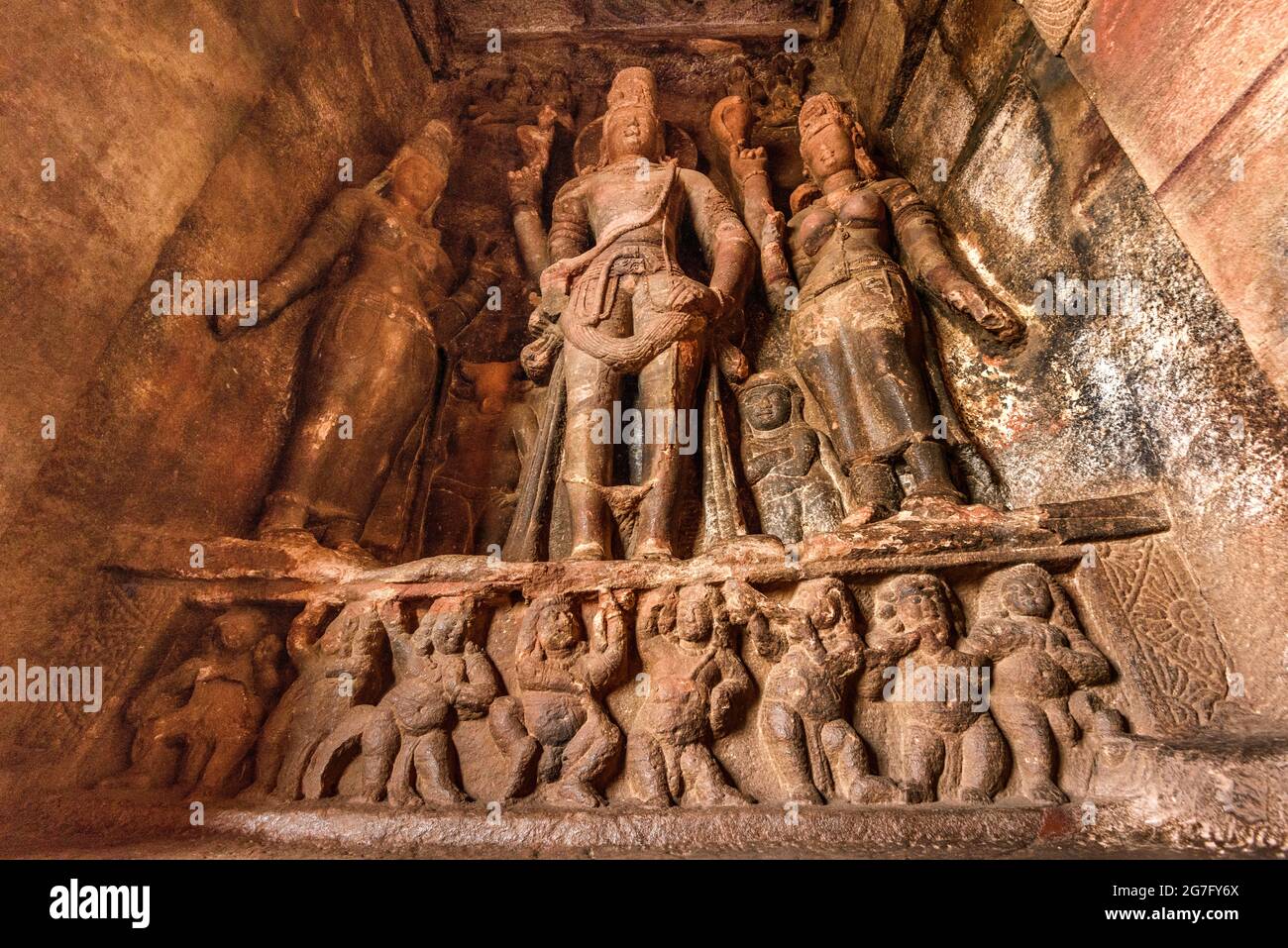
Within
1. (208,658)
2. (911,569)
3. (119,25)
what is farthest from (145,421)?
(911,569)

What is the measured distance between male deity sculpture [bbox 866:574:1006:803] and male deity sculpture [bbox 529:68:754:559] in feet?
3.54

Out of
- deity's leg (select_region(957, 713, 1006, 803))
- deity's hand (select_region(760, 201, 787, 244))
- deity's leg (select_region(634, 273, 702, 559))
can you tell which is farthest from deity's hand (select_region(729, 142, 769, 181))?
deity's leg (select_region(957, 713, 1006, 803))

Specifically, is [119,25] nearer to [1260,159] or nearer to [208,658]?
[208,658]

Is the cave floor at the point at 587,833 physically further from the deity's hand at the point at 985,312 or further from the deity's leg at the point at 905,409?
the deity's hand at the point at 985,312

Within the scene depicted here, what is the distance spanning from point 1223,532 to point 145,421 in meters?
5.00

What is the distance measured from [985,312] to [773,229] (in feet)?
5.37

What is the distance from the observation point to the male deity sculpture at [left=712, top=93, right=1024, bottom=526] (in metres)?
3.47

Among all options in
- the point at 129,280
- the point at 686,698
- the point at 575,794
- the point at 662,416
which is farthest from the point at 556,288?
the point at 575,794

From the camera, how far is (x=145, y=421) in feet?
10.4

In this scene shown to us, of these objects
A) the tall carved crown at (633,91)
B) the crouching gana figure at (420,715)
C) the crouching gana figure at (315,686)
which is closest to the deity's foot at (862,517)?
the crouching gana figure at (420,715)

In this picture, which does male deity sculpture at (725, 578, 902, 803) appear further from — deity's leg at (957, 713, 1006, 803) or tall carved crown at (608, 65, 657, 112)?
tall carved crown at (608, 65, 657, 112)

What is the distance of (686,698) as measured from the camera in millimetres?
2537

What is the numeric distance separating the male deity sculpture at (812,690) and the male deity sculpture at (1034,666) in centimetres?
54

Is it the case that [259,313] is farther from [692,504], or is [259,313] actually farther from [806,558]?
[806,558]
